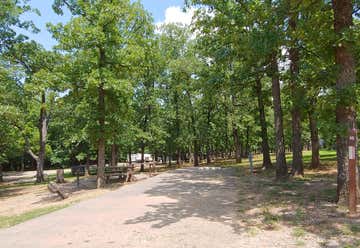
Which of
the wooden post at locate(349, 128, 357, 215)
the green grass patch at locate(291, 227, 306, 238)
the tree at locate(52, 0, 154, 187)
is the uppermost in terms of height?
the tree at locate(52, 0, 154, 187)

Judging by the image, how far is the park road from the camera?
5145 millimetres

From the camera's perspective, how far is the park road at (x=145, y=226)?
16.9 feet

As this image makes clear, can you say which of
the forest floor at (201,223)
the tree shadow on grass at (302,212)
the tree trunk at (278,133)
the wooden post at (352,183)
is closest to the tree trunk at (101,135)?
the forest floor at (201,223)

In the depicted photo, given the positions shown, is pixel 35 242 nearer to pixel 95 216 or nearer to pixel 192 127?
pixel 95 216

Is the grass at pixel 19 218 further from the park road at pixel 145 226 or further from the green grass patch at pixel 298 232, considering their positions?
the green grass patch at pixel 298 232

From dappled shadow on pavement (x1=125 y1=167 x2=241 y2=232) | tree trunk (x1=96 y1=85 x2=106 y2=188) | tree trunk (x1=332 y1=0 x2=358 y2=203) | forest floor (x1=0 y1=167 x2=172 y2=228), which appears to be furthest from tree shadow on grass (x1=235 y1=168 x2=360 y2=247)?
tree trunk (x1=96 y1=85 x2=106 y2=188)

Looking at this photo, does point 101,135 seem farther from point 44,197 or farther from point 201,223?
point 201,223

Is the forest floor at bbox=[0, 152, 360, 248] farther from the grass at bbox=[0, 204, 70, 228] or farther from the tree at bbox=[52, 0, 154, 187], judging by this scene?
the tree at bbox=[52, 0, 154, 187]

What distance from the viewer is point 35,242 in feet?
18.2

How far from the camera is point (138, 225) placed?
6.26 m

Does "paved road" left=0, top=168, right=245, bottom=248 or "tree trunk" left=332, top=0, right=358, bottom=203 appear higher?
"tree trunk" left=332, top=0, right=358, bottom=203

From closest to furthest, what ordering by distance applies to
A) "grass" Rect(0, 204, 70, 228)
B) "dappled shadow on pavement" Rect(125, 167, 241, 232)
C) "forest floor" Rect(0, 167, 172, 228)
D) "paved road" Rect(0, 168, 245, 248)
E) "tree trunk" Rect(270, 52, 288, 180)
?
"paved road" Rect(0, 168, 245, 248), "dappled shadow on pavement" Rect(125, 167, 241, 232), "grass" Rect(0, 204, 70, 228), "forest floor" Rect(0, 167, 172, 228), "tree trunk" Rect(270, 52, 288, 180)

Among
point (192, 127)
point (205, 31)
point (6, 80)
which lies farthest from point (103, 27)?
point (192, 127)

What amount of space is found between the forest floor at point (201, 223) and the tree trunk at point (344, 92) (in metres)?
0.77
